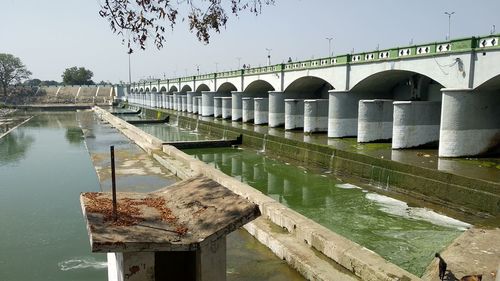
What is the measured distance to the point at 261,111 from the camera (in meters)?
35.4

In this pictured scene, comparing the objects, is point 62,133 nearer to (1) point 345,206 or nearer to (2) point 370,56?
(2) point 370,56

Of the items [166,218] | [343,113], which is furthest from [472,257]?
[343,113]

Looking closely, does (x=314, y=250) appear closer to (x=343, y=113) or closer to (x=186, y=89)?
(x=343, y=113)

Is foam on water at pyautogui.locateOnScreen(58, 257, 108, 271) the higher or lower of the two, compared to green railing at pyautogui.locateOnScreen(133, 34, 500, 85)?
lower

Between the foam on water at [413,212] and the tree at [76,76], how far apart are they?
12417cm

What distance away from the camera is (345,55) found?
24.3 meters

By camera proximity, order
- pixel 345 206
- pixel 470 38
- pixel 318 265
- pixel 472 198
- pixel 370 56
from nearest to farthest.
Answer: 1. pixel 318 265
2. pixel 472 198
3. pixel 345 206
4. pixel 470 38
5. pixel 370 56

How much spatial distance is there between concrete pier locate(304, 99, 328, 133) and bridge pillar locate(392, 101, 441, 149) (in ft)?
26.6

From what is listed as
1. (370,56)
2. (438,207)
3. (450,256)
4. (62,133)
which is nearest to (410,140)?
(370,56)

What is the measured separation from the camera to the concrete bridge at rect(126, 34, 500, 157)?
1662 centimetres

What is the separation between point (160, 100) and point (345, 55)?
55710 mm

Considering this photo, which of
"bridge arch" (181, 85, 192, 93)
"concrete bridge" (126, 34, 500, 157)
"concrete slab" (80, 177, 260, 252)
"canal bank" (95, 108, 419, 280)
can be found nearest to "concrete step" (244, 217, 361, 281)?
"canal bank" (95, 108, 419, 280)

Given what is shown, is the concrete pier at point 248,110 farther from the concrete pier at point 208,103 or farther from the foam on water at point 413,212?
the foam on water at point 413,212

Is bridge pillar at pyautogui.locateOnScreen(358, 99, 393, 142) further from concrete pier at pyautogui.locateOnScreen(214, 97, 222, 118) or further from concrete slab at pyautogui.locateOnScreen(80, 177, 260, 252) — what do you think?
concrete pier at pyautogui.locateOnScreen(214, 97, 222, 118)
